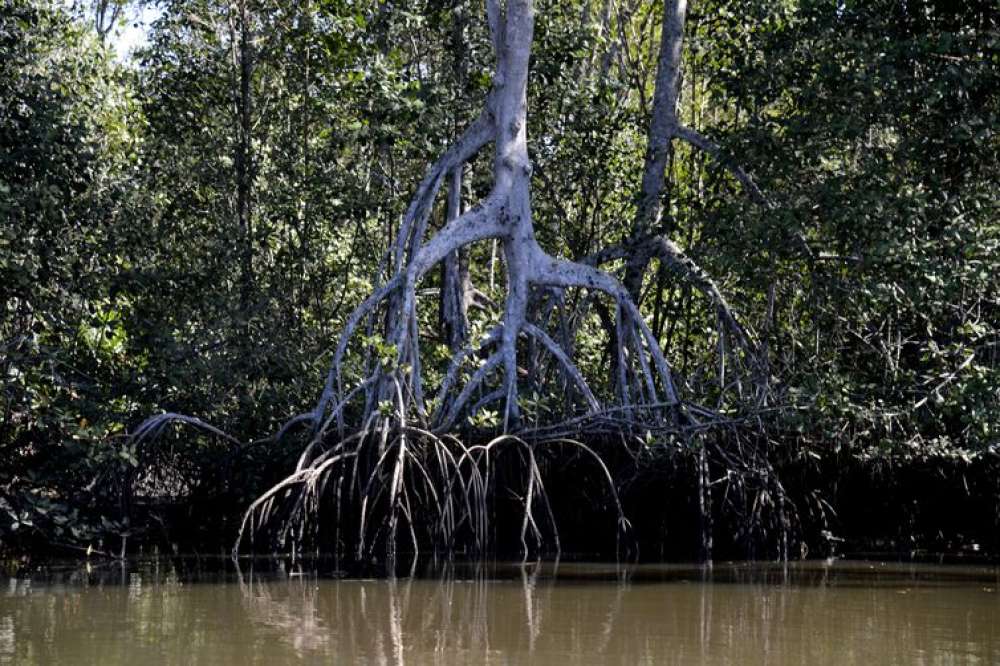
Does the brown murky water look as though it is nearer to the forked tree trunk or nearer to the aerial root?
the aerial root

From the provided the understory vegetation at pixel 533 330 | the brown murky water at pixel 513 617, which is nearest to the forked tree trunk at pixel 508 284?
the understory vegetation at pixel 533 330

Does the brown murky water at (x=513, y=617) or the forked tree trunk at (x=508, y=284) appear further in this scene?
the forked tree trunk at (x=508, y=284)

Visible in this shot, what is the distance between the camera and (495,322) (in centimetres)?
1056

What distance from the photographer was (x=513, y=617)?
22.4ft

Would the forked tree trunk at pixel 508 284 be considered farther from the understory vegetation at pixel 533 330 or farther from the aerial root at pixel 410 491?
the aerial root at pixel 410 491

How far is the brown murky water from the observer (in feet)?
19.1

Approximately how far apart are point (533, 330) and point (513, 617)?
3834 millimetres

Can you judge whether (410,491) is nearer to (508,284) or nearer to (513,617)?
(508,284)

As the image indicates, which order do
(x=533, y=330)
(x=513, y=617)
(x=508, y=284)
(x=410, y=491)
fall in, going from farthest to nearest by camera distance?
1. (x=508, y=284)
2. (x=533, y=330)
3. (x=410, y=491)
4. (x=513, y=617)

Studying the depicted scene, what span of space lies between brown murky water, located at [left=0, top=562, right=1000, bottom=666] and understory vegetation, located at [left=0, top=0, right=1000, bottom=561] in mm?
931

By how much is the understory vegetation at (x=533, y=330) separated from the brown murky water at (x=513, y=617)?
0.93 m

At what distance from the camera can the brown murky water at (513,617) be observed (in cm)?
582

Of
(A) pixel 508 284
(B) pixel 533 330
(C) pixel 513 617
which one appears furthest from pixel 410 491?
(C) pixel 513 617

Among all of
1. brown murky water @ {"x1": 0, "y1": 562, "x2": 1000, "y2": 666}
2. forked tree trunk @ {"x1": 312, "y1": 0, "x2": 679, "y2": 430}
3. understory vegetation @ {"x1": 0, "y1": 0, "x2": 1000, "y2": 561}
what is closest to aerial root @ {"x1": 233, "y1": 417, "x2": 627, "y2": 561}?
understory vegetation @ {"x1": 0, "y1": 0, "x2": 1000, "y2": 561}
